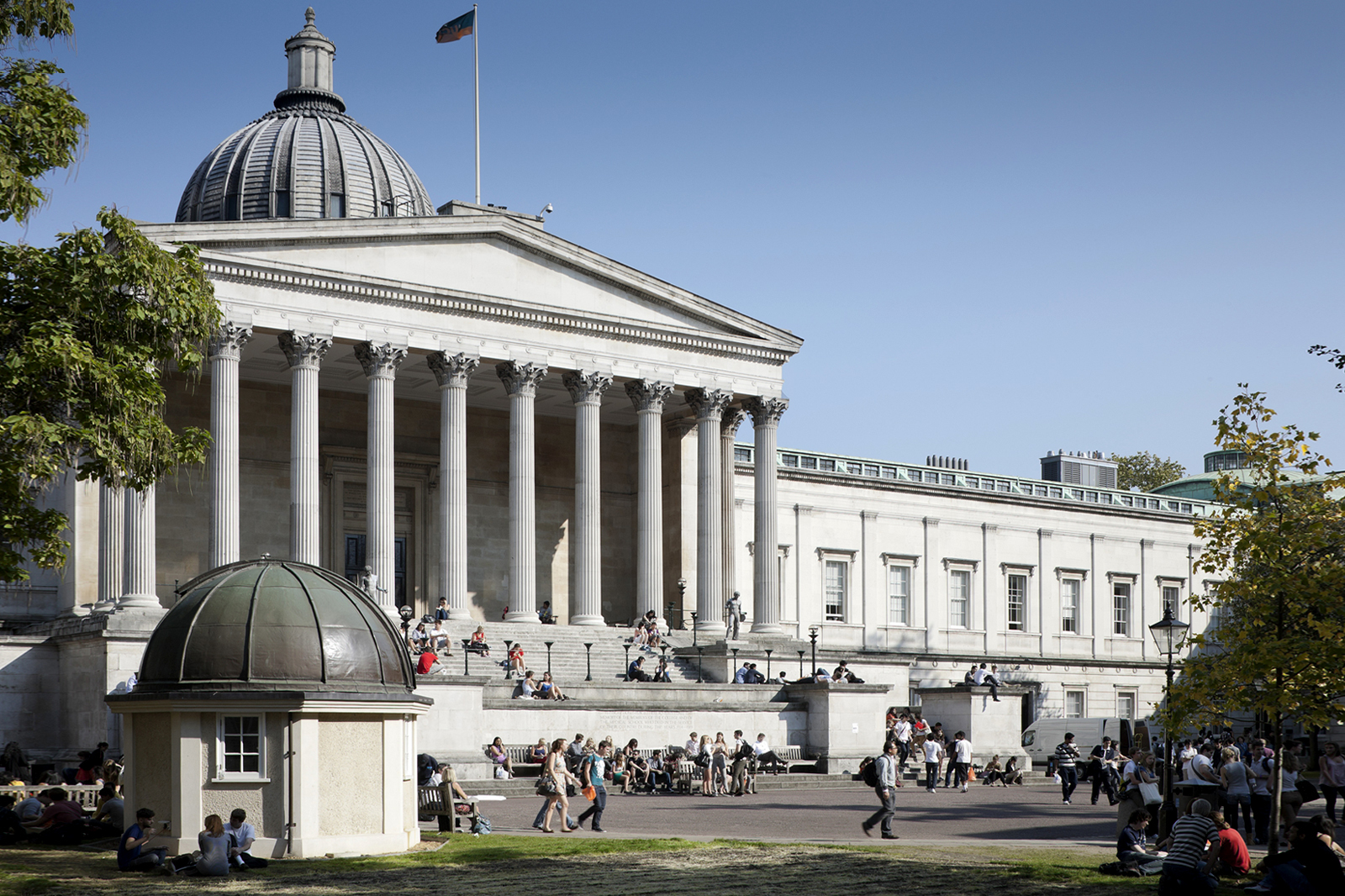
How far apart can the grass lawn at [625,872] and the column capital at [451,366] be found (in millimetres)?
26353

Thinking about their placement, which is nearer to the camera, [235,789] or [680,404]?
[235,789]

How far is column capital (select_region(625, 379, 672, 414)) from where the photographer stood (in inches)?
2112

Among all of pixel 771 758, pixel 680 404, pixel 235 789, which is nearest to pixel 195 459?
pixel 235 789

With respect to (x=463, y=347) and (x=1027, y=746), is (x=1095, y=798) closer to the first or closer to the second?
(x=1027, y=746)

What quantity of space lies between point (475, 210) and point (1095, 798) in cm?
2841

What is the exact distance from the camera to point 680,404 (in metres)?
57.8

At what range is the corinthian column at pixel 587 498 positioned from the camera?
51.4 m

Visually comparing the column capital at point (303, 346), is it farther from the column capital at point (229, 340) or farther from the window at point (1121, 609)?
the window at point (1121, 609)

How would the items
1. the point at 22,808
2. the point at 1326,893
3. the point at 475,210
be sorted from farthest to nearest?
the point at 475,210
the point at 22,808
the point at 1326,893

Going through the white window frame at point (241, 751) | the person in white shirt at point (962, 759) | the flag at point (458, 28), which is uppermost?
the flag at point (458, 28)

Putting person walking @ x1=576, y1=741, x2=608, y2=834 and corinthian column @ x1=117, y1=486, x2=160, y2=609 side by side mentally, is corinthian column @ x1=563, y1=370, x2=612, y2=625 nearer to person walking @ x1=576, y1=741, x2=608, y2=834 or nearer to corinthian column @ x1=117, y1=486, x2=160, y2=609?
corinthian column @ x1=117, y1=486, x2=160, y2=609

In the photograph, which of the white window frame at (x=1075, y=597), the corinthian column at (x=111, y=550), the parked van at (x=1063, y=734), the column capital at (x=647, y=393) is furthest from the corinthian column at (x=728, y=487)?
the white window frame at (x=1075, y=597)

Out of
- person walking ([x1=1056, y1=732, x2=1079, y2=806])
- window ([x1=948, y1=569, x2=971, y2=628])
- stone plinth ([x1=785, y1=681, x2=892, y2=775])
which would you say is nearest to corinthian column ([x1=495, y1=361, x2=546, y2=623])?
stone plinth ([x1=785, y1=681, x2=892, y2=775])

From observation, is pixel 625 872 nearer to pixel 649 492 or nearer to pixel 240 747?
pixel 240 747
